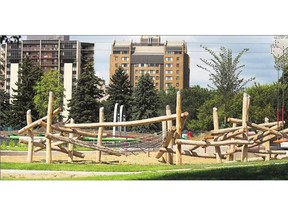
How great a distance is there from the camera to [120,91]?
55.7 ft

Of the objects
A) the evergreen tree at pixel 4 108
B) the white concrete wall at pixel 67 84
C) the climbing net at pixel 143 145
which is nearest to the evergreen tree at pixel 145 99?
the climbing net at pixel 143 145

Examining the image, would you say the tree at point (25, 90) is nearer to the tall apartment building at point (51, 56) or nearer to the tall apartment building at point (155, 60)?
the tall apartment building at point (51, 56)

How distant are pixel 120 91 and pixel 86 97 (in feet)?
3.25

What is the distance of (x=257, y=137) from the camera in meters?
17.5

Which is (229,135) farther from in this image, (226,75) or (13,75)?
(13,75)

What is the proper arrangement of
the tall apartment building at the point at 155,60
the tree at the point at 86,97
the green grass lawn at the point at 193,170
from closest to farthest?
the green grass lawn at the point at 193,170 < the tall apartment building at the point at 155,60 < the tree at the point at 86,97

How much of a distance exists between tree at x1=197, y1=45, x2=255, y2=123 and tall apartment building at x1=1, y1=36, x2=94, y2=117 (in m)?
3.45

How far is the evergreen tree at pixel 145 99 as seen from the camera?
1680 cm

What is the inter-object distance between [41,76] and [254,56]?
606 centimetres

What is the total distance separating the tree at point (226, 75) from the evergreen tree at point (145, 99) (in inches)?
60.7

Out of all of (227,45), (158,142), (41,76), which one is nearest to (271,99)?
(227,45)

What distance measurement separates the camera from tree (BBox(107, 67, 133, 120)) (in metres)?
16.7
